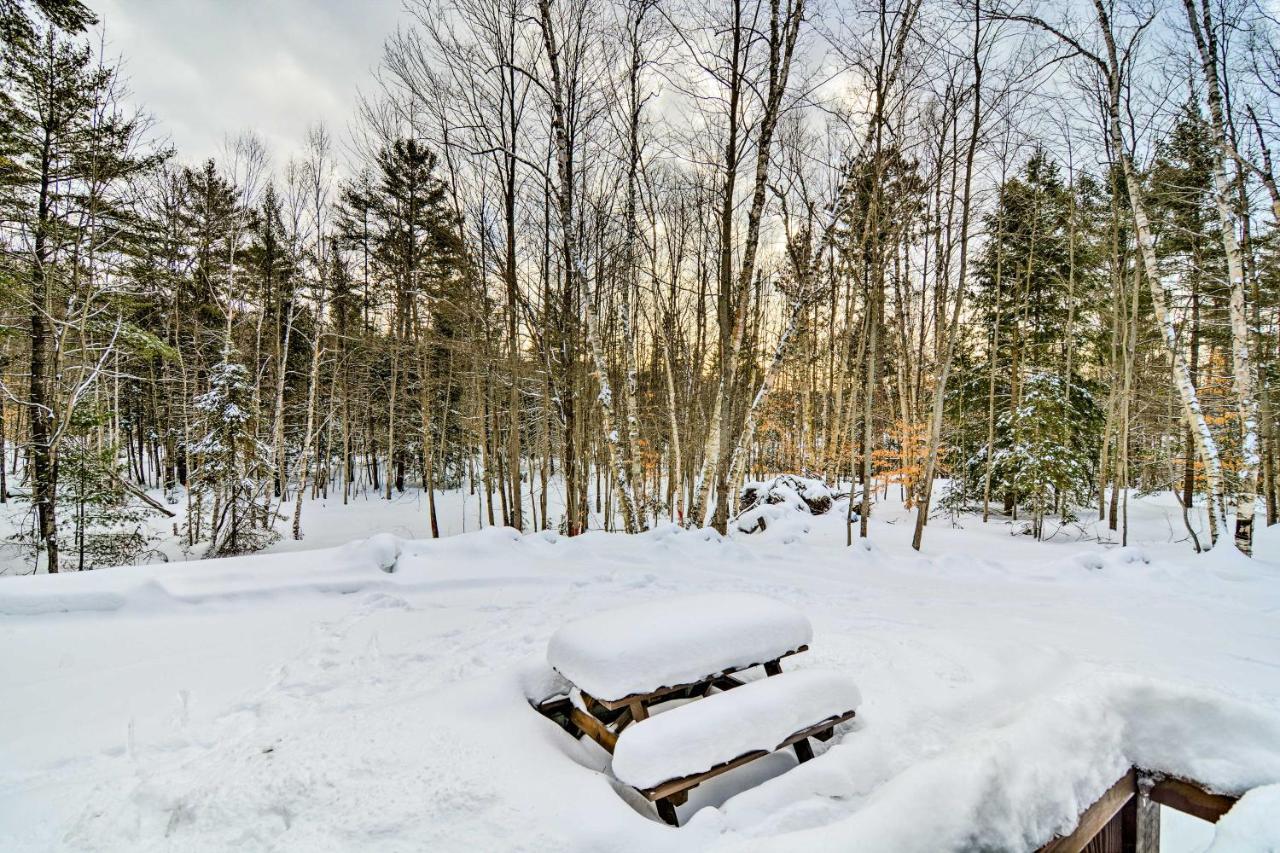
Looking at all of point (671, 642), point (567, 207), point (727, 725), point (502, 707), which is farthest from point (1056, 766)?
point (567, 207)

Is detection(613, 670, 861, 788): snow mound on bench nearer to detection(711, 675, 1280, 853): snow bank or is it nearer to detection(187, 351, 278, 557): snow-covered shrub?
detection(711, 675, 1280, 853): snow bank

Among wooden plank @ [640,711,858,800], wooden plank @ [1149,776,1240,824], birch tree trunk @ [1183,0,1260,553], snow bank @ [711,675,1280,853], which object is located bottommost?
wooden plank @ [640,711,858,800]

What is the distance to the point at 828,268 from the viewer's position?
1345cm

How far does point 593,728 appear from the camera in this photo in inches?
111

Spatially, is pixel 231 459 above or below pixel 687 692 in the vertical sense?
above

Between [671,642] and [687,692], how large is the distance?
2.16ft

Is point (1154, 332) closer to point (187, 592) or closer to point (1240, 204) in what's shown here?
point (1240, 204)

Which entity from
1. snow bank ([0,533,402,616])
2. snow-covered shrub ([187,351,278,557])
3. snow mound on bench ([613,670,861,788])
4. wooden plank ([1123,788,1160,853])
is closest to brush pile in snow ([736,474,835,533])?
snow bank ([0,533,402,616])

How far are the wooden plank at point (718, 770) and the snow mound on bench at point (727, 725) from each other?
0.02m

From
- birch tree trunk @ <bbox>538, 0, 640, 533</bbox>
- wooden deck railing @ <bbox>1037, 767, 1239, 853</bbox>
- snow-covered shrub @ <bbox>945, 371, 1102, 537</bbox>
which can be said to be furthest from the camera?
snow-covered shrub @ <bbox>945, 371, 1102, 537</bbox>

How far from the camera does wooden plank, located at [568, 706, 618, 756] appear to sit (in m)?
2.67

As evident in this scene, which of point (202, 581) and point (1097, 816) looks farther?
point (202, 581)

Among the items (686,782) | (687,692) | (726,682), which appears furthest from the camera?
(726,682)

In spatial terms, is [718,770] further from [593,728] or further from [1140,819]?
[1140,819]
